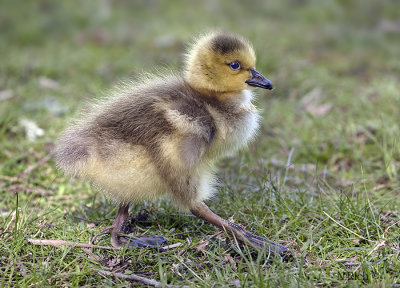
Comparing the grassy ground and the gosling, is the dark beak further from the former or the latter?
the grassy ground

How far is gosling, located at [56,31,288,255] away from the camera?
233cm

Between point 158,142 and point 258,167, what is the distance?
4.37 feet

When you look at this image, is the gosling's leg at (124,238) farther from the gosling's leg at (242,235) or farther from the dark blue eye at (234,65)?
the dark blue eye at (234,65)

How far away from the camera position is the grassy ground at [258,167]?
229 cm

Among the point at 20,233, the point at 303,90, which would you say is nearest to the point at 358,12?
the point at 303,90

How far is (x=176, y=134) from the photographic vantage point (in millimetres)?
2330

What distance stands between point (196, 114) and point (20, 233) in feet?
3.50

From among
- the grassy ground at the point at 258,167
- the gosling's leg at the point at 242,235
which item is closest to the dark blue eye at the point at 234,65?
the grassy ground at the point at 258,167

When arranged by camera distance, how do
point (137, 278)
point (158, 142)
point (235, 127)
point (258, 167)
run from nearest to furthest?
point (137, 278) → point (158, 142) → point (235, 127) → point (258, 167)

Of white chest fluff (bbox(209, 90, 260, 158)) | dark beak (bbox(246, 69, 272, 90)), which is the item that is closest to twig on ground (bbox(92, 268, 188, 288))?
white chest fluff (bbox(209, 90, 260, 158))

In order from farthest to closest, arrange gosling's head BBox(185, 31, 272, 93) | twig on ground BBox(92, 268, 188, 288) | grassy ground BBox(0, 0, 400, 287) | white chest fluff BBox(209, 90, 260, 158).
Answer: gosling's head BBox(185, 31, 272, 93)
white chest fluff BBox(209, 90, 260, 158)
grassy ground BBox(0, 0, 400, 287)
twig on ground BBox(92, 268, 188, 288)

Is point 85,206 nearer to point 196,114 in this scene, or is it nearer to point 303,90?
point 196,114

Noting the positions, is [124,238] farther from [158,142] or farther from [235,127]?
[235,127]

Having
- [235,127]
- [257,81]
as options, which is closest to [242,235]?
[235,127]
